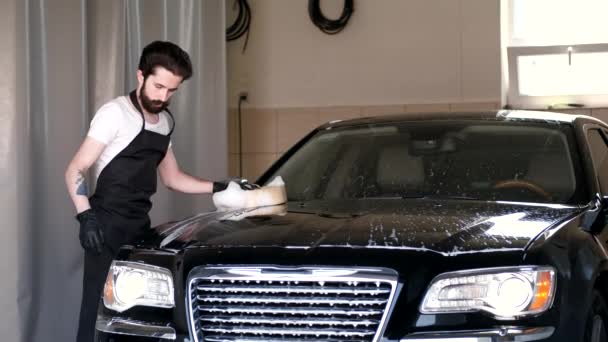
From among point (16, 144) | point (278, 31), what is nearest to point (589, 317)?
Result: point (16, 144)

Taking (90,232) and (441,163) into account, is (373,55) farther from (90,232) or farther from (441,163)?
(90,232)

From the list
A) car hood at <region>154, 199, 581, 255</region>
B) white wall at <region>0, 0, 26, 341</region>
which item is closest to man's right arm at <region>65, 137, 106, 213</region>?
car hood at <region>154, 199, 581, 255</region>

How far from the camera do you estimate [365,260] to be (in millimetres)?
2734

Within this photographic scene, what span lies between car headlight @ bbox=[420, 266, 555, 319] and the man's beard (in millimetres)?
1616

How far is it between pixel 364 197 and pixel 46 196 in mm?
1860

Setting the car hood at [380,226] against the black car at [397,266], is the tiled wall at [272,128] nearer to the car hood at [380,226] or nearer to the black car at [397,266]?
the black car at [397,266]

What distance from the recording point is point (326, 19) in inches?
294

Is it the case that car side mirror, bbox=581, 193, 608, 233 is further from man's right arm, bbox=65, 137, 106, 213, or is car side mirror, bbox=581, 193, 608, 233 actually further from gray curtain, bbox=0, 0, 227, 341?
gray curtain, bbox=0, 0, 227, 341

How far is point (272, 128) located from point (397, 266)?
4.96 m

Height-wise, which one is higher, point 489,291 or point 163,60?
point 163,60

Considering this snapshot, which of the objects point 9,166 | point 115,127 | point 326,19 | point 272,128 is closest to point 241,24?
point 326,19

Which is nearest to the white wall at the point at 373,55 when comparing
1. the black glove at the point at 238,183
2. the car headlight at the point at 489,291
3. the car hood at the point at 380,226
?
the black glove at the point at 238,183

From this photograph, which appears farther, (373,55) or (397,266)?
(373,55)

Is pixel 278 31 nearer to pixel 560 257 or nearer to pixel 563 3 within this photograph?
pixel 563 3
